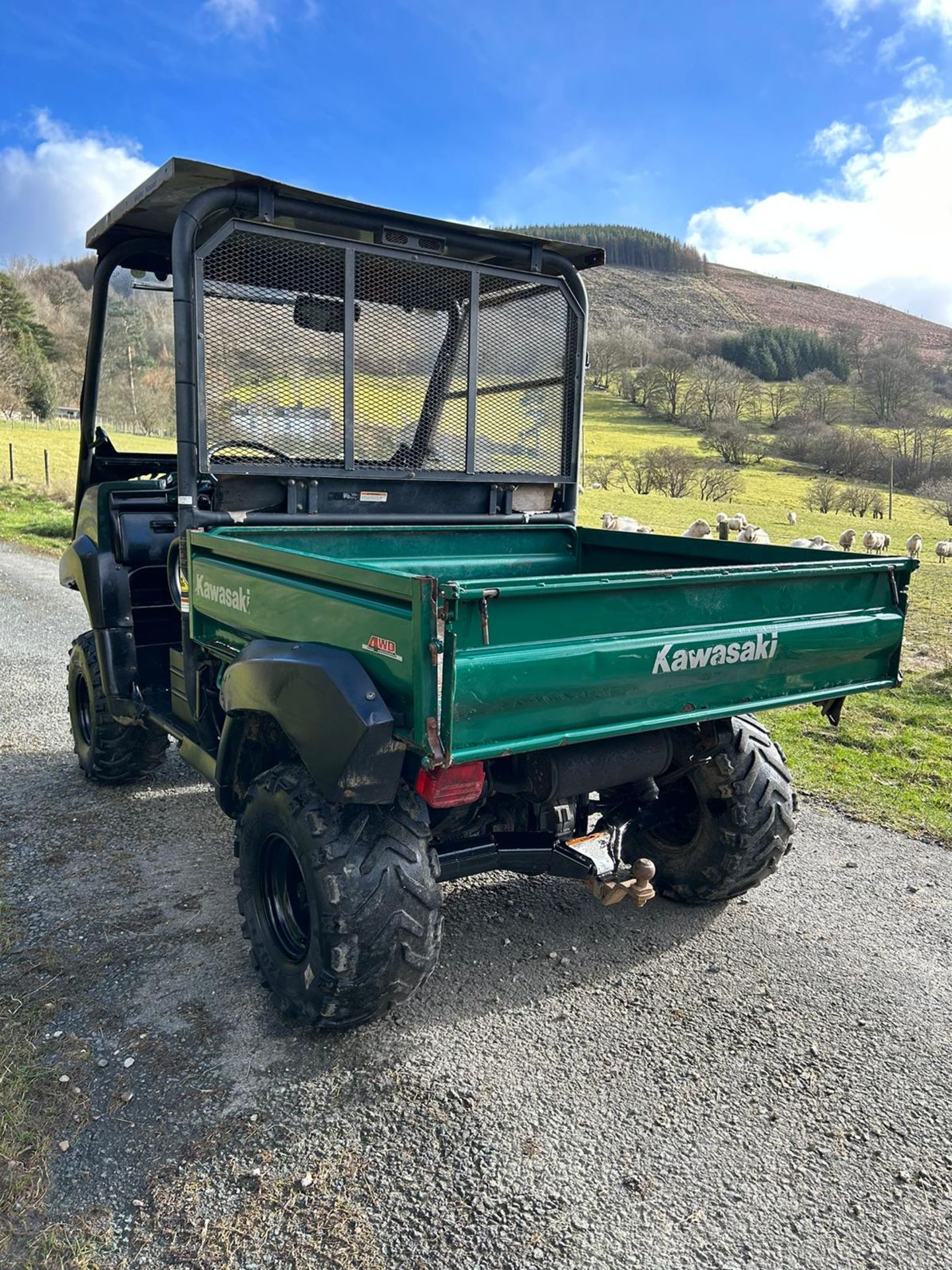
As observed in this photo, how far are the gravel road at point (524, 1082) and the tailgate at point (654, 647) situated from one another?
3.42ft

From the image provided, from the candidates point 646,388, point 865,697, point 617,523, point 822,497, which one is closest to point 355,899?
point 865,697

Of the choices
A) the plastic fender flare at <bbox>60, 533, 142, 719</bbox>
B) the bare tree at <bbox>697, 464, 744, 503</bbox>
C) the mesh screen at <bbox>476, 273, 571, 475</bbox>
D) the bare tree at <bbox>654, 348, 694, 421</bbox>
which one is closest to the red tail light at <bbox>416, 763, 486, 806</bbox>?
the mesh screen at <bbox>476, 273, 571, 475</bbox>

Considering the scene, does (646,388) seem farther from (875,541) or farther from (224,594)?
(224,594)

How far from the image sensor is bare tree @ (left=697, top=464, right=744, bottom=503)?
36688mm

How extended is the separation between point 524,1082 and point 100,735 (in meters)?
2.99

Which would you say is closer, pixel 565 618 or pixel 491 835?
pixel 565 618

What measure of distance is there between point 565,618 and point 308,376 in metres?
1.90

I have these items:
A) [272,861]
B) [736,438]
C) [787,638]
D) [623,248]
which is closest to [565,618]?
[787,638]

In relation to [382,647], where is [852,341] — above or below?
above

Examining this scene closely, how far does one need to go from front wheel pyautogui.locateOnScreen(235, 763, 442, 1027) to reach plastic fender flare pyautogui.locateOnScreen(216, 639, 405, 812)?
139mm

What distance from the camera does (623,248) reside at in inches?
5664

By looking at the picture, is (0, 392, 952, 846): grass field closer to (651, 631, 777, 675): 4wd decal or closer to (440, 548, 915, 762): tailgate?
(440, 548, 915, 762): tailgate

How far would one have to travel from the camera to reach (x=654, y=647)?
8.83 ft

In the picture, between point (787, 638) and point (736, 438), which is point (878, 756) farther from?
point (736, 438)
